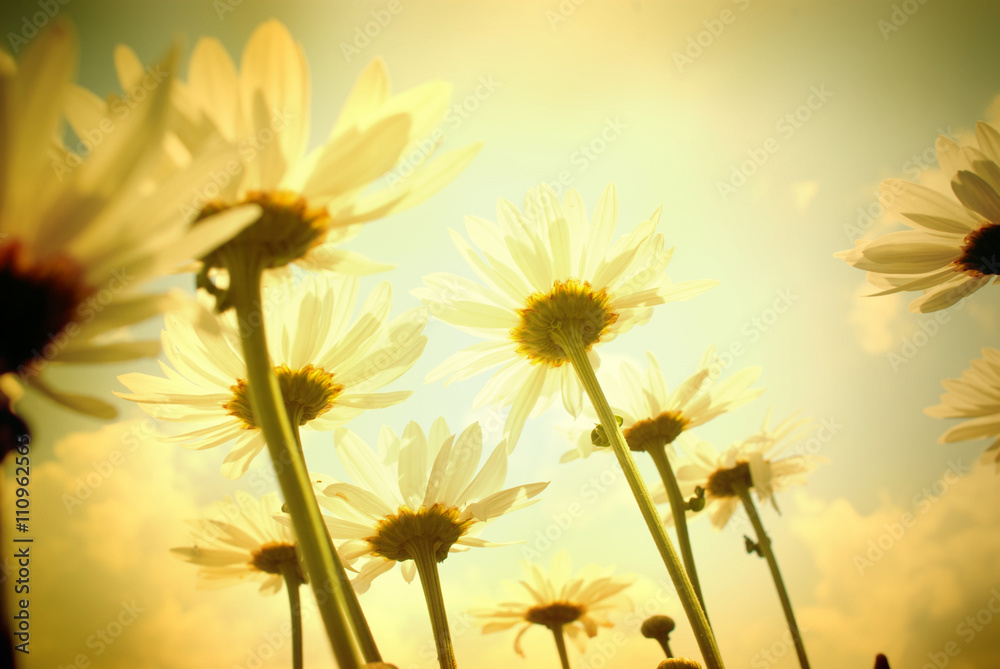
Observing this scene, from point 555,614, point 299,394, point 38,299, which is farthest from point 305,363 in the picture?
point 555,614

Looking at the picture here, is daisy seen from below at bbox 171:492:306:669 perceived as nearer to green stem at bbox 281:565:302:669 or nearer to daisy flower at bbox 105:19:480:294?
green stem at bbox 281:565:302:669

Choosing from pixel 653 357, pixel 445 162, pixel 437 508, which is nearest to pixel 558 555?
pixel 653 357

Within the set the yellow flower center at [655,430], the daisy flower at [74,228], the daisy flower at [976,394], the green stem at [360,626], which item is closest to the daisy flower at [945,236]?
the daisy flower at [976,394]

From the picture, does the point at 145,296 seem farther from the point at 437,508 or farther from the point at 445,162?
the point at 437,508

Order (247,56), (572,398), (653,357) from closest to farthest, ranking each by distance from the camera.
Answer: (247,56)
(572,398)
(653,357)

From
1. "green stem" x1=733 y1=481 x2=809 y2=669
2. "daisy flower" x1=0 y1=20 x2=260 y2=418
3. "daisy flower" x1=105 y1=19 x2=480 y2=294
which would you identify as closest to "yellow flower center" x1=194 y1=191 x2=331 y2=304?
"daisy flower" x1=105 y1=19 x2=480 y2=294

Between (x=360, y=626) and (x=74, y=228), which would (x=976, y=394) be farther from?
(x=74, y=228)
